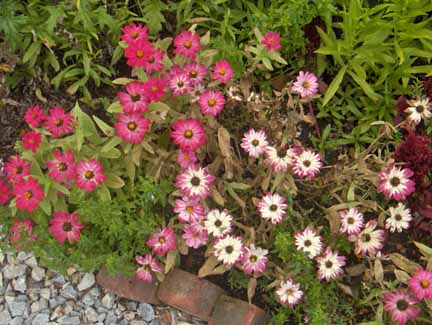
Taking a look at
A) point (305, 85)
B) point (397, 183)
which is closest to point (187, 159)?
point (305, 85)

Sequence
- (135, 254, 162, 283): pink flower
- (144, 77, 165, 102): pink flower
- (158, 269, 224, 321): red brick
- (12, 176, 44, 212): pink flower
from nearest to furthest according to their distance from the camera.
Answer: (12, 176, 44, 212): pink flower → (144, 77, 165, 102): pink flower → (135, 254, 162, 283): pink flower → (158, 269, 224, 321): red brick

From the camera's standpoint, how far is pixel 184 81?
212cm

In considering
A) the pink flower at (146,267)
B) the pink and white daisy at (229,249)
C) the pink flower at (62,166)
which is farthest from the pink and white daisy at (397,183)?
the pink flower at (62,166)

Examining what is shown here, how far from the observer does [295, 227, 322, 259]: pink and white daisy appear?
2064 mm

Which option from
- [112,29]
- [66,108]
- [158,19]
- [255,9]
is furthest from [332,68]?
[66,108]

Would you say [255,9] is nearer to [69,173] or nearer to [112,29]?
[112,29]

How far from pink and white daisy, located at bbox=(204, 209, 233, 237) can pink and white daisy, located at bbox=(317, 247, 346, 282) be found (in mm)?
368

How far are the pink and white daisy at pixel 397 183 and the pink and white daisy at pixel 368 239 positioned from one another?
141 millimetres

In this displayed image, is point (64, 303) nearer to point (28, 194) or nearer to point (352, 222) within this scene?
point (28, 194)

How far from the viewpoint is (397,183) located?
2082mm

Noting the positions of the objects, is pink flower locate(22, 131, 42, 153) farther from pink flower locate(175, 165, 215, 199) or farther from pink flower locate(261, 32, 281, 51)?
pink flower locate(261, 32, 281, 51)

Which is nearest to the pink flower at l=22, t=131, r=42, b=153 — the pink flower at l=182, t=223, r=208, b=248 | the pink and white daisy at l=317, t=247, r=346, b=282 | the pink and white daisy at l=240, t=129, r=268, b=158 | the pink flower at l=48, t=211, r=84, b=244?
the pink flower at l=48, t=211, r=84, b=244

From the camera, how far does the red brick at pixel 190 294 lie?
7.50 feet

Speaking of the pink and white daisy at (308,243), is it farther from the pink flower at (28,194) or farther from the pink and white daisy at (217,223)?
the pink flower at (28,194)
